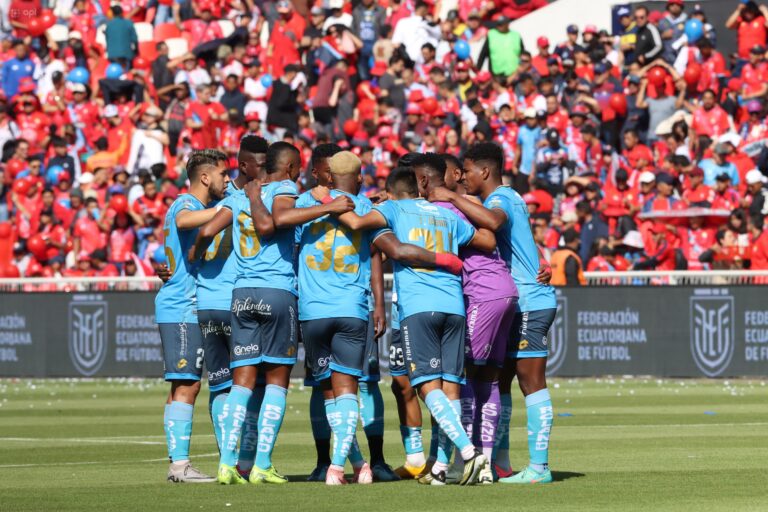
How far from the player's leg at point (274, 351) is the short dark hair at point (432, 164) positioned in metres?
1.36

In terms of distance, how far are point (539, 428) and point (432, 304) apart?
1.19 meters

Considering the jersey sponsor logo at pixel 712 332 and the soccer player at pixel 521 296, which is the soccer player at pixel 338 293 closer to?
the soccer player at pixel 521 296

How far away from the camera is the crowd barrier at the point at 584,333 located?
24047 millimetres

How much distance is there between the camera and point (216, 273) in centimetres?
1187

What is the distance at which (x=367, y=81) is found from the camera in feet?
107

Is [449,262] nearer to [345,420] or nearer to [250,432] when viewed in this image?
[345,420]

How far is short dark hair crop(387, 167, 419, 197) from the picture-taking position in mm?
11508

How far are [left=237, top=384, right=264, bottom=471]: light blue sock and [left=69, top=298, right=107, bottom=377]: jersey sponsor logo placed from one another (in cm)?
1493

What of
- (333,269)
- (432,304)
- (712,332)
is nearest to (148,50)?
(712,332)

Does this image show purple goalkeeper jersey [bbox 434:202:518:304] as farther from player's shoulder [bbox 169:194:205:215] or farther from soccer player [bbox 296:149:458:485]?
player's shoulder [bbox 169:194:205:215]

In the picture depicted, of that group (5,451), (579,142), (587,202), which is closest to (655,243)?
(587,202)

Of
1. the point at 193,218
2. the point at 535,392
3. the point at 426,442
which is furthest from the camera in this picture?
the point at 426,442

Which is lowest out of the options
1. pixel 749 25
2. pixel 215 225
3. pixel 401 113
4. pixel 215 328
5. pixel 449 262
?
pixel 215 328

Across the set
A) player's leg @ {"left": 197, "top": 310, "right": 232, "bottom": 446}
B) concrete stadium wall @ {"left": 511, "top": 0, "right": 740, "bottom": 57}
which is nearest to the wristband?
player's leg @ {"left": 197, "top": 310, "right": 232, "bottom": 446}
